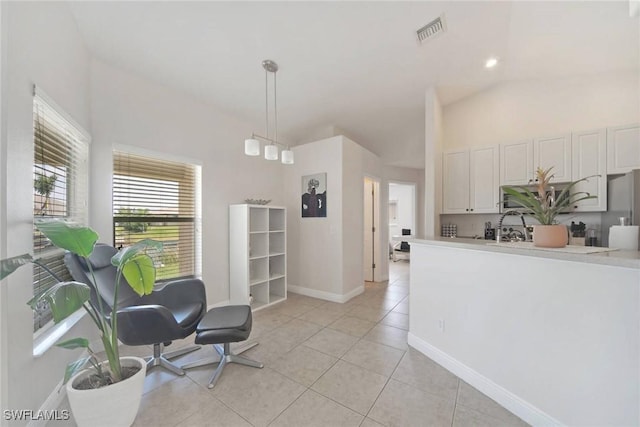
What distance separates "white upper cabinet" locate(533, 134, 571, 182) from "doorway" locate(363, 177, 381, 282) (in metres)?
2.54

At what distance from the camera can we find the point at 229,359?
2176 mm

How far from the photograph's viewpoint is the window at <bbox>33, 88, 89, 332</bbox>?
5.38 feet

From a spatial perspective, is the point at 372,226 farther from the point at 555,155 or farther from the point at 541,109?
the point at 541,109

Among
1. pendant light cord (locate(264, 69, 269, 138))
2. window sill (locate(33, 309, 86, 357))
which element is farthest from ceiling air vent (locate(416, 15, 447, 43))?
window sill (locate(33, 309, 86, 357))

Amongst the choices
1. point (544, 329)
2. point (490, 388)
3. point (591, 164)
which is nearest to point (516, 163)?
point (591, 164)

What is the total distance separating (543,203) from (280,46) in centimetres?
267

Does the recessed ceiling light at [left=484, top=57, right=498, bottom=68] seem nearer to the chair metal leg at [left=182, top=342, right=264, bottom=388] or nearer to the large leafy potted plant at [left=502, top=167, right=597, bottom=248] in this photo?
the large leafy potted plant at [left=502, top=167, right=597, bottom=248]

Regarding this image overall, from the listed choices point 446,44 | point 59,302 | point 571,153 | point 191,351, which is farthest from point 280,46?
point 571,153

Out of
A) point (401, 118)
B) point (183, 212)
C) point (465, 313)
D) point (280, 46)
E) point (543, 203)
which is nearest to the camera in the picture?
point (543, 203)

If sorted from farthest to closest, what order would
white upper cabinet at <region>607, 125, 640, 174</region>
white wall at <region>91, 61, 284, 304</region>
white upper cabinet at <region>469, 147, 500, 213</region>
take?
white upper cabinet at <region>469, 147, 500, 213</region>, white upper cabinet at <region>607, 125, 640, 174</region>, white wall at <region>91, 61, 284, 304</region>

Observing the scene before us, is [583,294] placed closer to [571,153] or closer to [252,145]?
[571,153]

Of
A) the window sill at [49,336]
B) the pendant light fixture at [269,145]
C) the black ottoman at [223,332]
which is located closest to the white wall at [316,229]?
the pendant light fixture at [269,145]

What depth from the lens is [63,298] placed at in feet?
3.93

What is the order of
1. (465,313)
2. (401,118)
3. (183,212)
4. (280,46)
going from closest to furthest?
(465,313) < (280,46) < (183,212) < (401,118)
